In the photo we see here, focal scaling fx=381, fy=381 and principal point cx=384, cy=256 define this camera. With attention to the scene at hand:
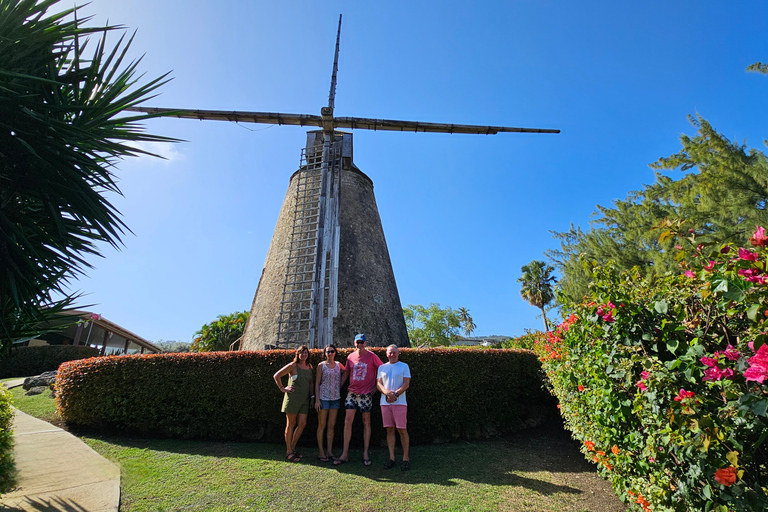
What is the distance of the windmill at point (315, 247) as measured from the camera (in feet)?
31.6

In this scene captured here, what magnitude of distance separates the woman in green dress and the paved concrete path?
197cm

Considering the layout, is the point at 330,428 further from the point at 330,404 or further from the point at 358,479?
the point at 358,479

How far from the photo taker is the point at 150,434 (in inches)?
255

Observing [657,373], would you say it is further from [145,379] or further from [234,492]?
[145,379]

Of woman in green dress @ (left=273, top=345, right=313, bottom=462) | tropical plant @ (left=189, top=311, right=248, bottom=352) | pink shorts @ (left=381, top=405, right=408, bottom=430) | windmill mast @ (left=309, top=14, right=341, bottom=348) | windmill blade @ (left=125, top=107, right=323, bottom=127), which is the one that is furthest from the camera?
tropical plant @ (left=189, top=311, right=248, bottom=352)

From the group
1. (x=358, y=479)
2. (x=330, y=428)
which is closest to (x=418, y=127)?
(x=330, y=428)

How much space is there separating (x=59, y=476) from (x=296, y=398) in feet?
8.98

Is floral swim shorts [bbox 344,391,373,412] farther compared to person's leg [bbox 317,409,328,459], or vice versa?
floral swim shorts [bbox 344,391,373,412]

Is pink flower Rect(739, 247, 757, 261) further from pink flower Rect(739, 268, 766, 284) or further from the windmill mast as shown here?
the windmill mast

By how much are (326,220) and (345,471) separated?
701 cm

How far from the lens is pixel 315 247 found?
33.8 ft

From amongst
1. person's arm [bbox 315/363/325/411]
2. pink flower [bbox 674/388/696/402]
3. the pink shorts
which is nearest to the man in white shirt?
the pink shorts

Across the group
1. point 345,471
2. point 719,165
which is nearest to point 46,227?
point 345,471

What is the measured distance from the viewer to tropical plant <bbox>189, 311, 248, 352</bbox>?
16875 mm
